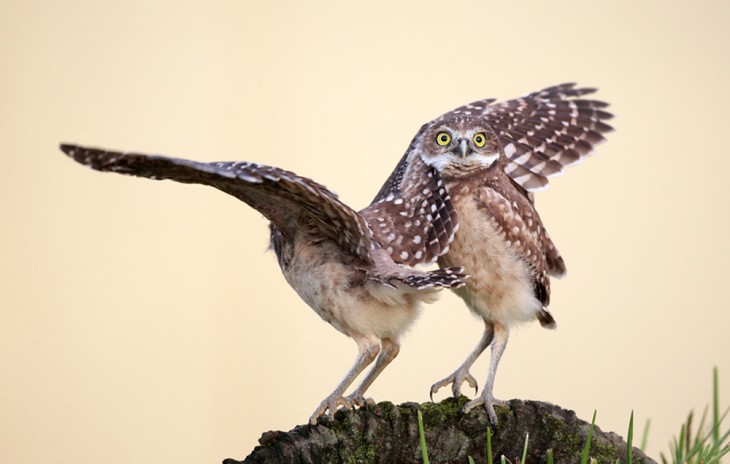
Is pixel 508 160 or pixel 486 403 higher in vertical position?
pixel 508 160

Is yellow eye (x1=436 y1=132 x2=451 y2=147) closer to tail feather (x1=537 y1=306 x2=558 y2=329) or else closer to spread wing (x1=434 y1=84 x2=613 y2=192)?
spread wing (x1=434 y1=84 x2=613 y2=192)

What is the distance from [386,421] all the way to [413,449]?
0.13m

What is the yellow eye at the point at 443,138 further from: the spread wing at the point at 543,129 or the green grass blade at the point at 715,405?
the green grass blade at the point at 715,405

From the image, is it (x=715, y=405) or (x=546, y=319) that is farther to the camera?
(x=546, y=319)

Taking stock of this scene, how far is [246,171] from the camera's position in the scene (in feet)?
9.32

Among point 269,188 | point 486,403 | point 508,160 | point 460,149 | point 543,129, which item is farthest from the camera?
point 543,129

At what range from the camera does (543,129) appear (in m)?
4.16

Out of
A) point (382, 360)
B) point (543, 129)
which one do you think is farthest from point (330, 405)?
point (543, 129)

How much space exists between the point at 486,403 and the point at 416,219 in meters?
0.69

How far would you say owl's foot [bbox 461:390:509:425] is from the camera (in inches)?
134

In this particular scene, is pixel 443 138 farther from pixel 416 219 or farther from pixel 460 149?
pixel 416 219

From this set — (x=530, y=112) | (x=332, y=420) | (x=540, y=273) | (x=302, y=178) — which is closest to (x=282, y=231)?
(x=302, y=178)

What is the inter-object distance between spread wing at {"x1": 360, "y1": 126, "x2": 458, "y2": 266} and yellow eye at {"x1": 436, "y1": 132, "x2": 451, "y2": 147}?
0.34 feet

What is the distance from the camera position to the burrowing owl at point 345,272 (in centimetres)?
307
